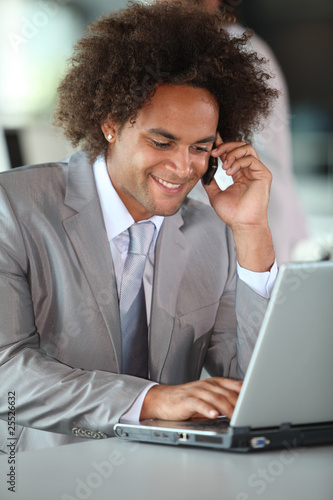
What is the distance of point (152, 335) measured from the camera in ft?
5.21

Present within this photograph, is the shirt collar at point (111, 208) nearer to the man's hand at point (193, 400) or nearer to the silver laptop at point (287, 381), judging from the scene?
the man's hand at point (193, 400)

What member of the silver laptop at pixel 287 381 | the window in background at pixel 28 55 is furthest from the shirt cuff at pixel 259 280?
the window in background at pixel 28 55

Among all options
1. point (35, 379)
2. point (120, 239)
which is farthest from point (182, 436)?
point (120, 239)

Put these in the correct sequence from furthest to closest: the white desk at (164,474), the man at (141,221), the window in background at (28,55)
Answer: the window in background at (28,55) → the man at (141,221) → the white desk at (164,474)

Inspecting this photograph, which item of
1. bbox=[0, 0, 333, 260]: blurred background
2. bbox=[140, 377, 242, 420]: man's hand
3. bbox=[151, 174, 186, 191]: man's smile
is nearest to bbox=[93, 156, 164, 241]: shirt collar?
bbox=[151, 174, 186, 191]: man's smile

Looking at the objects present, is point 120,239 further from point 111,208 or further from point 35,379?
point 35,379

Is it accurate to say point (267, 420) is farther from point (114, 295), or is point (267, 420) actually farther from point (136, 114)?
point (136, 114)

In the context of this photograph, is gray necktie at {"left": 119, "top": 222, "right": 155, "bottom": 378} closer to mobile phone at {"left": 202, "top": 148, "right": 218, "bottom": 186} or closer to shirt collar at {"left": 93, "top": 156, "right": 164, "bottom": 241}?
shirt collar at {"left": 93, "top": 156, "right": 164, "bottom": 241}

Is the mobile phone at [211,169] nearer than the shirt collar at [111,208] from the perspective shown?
No

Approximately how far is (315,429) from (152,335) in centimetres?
61

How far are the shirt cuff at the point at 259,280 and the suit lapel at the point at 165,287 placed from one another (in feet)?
0.53

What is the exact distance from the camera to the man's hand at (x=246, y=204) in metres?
1.64

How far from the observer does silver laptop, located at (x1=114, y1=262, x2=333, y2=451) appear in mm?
964

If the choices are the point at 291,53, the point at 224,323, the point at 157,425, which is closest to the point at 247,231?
the point at 224,323
